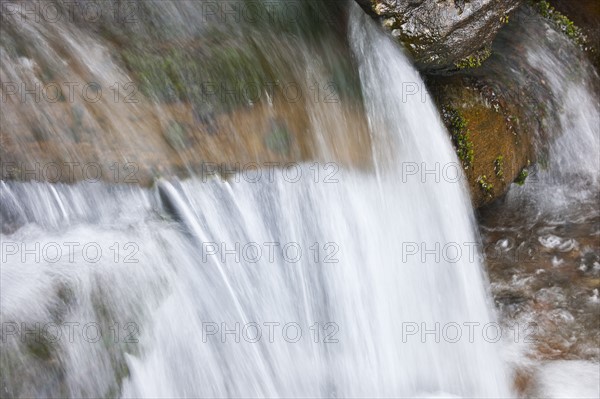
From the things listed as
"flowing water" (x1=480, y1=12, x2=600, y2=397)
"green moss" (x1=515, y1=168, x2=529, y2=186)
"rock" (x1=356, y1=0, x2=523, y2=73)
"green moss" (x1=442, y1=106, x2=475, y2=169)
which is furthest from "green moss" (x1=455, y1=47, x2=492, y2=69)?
"green moss" (x1=515, y1=168, x2=529, y2=186)

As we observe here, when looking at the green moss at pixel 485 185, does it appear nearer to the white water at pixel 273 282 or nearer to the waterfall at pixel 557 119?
the white water at pixel 273 282

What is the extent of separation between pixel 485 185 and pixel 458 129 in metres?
0.55

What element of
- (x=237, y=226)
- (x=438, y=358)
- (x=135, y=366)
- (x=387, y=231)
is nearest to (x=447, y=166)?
(x=387, y=231)

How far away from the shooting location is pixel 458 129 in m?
4.95

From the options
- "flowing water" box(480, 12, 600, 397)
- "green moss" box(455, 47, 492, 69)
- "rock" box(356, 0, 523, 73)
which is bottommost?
"flowing water" box(480, 12, 600, 397)

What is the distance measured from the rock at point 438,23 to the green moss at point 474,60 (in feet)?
0.37

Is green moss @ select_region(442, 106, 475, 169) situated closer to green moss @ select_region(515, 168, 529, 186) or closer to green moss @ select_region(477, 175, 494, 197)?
green moss @ select_region(477, 175, 494, 197)

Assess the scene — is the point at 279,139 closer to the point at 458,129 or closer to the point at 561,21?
the point at 458,129

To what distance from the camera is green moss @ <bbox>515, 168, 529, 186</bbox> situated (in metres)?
5.59

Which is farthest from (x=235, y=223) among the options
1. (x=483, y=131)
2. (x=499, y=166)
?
(x=499, y=166)

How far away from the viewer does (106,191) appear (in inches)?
→ 143

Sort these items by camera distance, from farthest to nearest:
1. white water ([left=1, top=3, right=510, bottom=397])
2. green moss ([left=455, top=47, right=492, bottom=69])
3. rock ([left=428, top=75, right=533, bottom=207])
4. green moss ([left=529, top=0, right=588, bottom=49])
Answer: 1. green moss ([left=529, top=0, right=588, bottom=49])
2. rock ([left=428, top=75, right=533, bottom=207])
3. green moss ([left=455, top=47, right=492, bottom=69])
4. white water ([left=1, top=3, right=510, bottom=397])

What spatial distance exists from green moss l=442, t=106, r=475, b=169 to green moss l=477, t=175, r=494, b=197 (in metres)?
0.33

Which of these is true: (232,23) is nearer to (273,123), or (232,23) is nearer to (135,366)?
(273,123)
